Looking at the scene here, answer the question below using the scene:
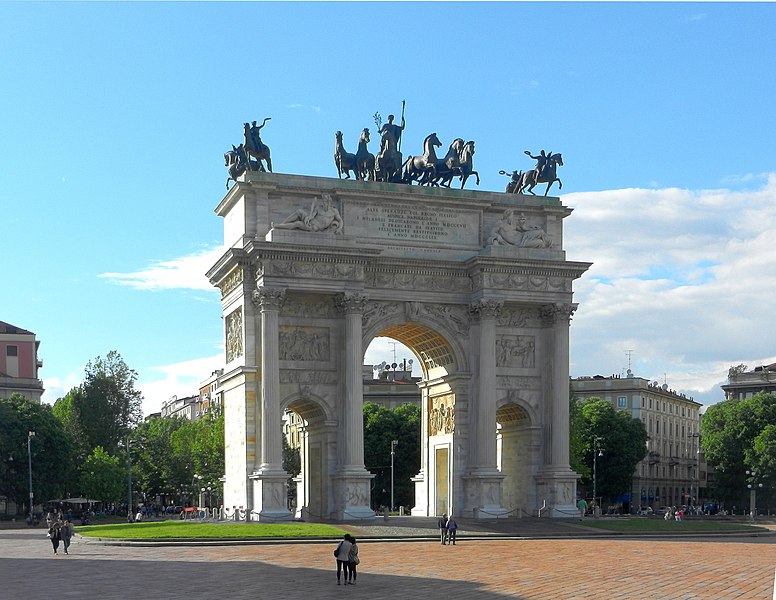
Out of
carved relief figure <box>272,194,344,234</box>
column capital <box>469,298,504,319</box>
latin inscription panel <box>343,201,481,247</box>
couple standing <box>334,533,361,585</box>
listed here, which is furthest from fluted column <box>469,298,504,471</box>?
couple standing <box>334,533,361,585</box>

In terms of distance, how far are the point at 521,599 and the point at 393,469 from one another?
7593cm

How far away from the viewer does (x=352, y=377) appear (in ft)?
204

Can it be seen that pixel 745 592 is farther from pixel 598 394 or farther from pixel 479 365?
pixel 598 394

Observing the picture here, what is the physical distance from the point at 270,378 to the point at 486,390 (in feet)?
38.9

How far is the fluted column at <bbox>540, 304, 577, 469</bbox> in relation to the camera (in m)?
65.8

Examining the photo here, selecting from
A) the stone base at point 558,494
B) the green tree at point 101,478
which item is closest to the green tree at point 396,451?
the green tree at point 101,478

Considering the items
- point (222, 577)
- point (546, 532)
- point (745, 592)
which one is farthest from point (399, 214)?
point (745, 592)

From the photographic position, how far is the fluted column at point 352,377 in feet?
203

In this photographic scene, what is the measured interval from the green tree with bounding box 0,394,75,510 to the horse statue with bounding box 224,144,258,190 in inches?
1576

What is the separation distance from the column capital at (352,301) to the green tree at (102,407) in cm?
5678

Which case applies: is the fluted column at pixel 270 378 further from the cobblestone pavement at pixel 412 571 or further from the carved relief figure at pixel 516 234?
the carved relief figure at pixel 516 234

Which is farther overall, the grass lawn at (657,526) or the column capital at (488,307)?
the column capital at (488,307)

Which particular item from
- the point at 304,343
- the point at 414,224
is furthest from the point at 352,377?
the point at 414,224

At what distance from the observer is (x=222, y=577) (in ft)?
112
